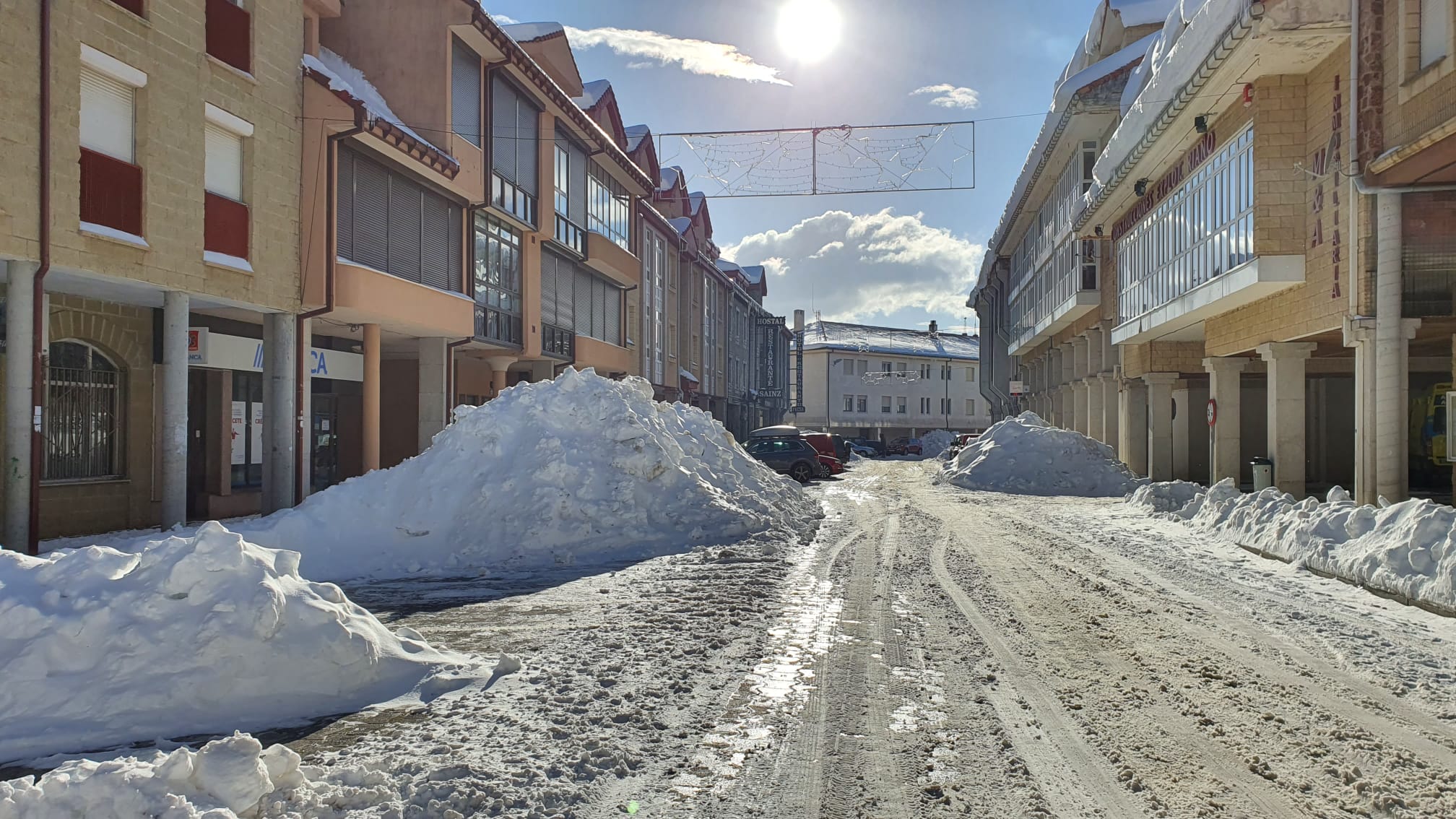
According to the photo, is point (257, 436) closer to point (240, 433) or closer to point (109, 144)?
point (240, 433)

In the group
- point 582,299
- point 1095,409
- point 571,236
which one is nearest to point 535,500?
point 571,236

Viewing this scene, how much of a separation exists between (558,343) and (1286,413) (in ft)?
59.2

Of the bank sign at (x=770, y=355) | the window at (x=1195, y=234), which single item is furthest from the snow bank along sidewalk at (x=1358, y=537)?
the bank sign at (x=770, y=355)

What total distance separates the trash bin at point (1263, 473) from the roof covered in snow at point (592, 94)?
22415 millimetres

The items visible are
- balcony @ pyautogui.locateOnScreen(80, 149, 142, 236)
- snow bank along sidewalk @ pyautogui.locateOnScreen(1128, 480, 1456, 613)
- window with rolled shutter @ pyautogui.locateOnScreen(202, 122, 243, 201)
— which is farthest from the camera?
window with rolled shutter @ pyautogui.locateOnScreen(202, 122, 243, 201)

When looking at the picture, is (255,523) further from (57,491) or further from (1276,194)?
(1276,194)

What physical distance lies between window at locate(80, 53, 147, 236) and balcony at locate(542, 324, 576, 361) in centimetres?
1349

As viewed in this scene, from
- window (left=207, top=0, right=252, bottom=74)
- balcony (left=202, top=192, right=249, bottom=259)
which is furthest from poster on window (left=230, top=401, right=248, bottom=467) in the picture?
window (left=207, top=0, right=252, bottom=74)

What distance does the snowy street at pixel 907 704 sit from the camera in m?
4.40

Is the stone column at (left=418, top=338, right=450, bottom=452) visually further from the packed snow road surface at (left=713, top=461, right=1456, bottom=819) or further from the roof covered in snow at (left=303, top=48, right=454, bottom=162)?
the packed snow road surface at (left=713, top=461, right=1456, bottom=819)

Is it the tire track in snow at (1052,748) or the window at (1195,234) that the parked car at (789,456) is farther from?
the tire track in snow at (1052,748)

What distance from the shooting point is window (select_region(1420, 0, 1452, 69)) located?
41.0ft

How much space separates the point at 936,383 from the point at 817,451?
5326 cm

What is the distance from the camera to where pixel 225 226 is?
47.9 ft
